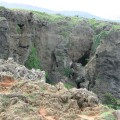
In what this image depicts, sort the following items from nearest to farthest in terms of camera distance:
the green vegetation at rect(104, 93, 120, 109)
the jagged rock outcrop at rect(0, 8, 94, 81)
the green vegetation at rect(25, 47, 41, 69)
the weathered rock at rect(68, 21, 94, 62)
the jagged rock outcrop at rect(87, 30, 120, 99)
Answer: the green vegetation at rect(104, 93, 120, 109) → the jagged rock outcrop at rect(87, 30, 120, 99) → the green vegetation at rect(25, 47, 41, 69) → the jagged rock outcrop at rect(0, 8, 94, 81) → the weathered rock at rect(68, 21, 94, 62)

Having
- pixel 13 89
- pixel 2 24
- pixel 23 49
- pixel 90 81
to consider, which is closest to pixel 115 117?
pixel 13 89

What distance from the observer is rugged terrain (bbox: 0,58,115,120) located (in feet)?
37.4

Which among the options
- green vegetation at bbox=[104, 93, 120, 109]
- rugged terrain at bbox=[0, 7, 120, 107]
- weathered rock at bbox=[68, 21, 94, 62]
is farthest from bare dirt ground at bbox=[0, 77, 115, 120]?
weathered rock at bbox=[68, 21, 94, 62]

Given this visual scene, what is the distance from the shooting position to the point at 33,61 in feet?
180

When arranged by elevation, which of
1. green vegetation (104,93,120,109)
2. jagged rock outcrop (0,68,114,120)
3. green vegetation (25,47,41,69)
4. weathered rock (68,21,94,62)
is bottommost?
green vegetation (104,93,120,109)

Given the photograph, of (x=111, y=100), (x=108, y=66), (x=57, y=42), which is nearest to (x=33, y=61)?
(x=57, y=42)

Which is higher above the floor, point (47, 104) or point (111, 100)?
point (47, 104)

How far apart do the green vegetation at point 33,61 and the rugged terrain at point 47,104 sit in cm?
3986

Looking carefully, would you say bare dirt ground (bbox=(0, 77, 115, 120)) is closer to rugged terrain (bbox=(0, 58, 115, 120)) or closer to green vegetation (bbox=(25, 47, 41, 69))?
rugged terrain (bbox=(0, 58, 115, 120))

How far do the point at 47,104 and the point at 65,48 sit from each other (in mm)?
46622

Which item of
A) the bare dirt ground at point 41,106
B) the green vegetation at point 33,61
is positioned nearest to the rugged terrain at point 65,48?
the green vegetation at point 33,61

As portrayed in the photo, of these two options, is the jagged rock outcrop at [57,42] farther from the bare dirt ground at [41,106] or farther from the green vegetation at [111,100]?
the bare dirt ground at [41,106]

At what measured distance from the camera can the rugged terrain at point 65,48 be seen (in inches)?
1959

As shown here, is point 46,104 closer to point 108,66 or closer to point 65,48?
point 108,66
